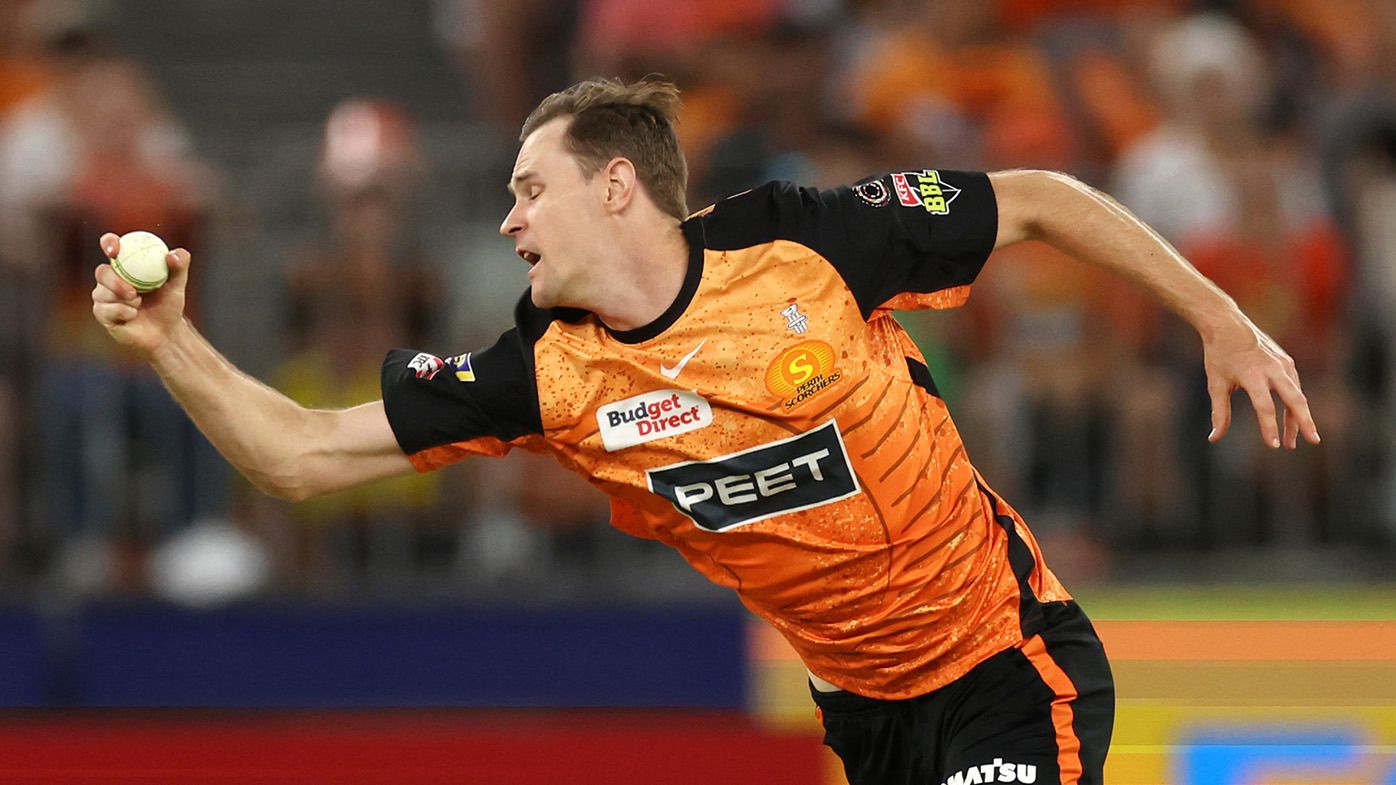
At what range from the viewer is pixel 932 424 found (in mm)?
4781

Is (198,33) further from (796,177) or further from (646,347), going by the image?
(646,347)

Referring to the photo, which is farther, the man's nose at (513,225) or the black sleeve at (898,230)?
the black sleeve at (898,230)

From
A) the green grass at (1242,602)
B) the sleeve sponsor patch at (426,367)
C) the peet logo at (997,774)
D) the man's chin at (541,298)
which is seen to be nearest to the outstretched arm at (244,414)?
the sleeve sponsor patch at (426,367)

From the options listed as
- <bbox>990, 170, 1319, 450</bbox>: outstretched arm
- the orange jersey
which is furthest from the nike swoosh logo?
<bbox>990, 170, 1319, 450</bbox>: outstretched arm

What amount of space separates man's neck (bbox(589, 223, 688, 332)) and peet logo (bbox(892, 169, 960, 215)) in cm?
54

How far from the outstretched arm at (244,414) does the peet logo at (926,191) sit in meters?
1.33

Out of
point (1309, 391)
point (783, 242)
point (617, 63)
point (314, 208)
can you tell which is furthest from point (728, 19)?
point (783, 242)

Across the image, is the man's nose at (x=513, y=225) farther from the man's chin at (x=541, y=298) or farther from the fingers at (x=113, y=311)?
the fingers at (x=113, y=311)

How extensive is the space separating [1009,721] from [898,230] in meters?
1.18

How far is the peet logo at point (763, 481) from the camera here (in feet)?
15.0

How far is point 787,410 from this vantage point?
4547mm

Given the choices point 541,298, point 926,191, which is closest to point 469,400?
point 541,298

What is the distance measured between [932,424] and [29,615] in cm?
488

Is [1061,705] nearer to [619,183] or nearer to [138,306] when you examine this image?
[619,183]
